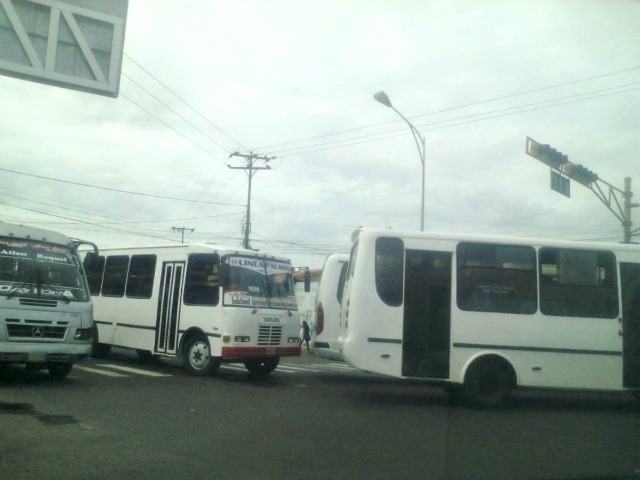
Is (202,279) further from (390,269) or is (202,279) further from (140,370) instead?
(390,269)

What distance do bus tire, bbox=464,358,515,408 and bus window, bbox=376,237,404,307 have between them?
5.89ft

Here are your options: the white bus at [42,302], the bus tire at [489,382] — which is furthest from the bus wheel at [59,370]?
the bus tire at [489,382]

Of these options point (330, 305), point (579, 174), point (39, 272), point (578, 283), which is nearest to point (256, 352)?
point (330, 305)

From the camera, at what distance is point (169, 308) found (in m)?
15.3

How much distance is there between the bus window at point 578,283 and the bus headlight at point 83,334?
8484 millimetres

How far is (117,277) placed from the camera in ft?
57.3

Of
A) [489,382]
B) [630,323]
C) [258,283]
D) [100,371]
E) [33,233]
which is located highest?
[33,233]

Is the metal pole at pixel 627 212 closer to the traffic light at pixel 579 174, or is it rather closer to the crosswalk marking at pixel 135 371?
the traffic light at pixel 579 174

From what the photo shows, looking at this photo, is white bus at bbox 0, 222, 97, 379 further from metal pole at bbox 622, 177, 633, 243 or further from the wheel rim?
metal pole at bbox 622, 177, 633, 243

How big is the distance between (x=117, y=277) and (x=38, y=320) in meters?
5.94

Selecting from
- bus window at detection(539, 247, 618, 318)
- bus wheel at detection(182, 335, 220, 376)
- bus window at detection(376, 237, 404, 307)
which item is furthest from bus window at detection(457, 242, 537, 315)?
bus wheel at detection(182, 335, 220, 376)

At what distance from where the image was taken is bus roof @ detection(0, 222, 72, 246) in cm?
1217

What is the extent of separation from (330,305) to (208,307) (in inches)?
107

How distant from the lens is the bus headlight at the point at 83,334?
12086 millimetres
